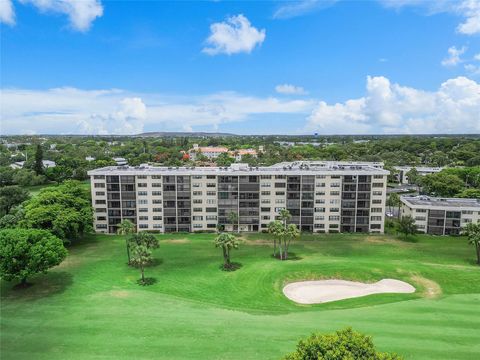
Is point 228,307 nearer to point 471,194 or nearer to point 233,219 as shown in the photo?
point 233,219

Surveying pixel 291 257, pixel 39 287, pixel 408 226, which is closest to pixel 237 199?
pixel 291 257

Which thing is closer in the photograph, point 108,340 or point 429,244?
point 108,340

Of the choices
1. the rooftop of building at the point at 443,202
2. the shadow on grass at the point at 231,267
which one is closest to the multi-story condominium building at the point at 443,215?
the rooftop of building at the point at 443,202

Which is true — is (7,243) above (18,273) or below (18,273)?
above

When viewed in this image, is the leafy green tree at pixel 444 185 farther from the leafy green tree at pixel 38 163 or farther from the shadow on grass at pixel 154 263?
the leafy green tree at pixel 38 163

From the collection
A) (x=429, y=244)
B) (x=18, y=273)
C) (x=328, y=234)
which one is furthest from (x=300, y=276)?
(x=18, y=273)

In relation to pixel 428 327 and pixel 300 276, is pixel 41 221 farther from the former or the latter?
pixel 428 327

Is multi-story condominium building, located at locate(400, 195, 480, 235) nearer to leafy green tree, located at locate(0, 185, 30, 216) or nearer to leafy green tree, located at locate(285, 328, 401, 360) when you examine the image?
leafy green tree, located at locate(285, 328, 401, 360)
